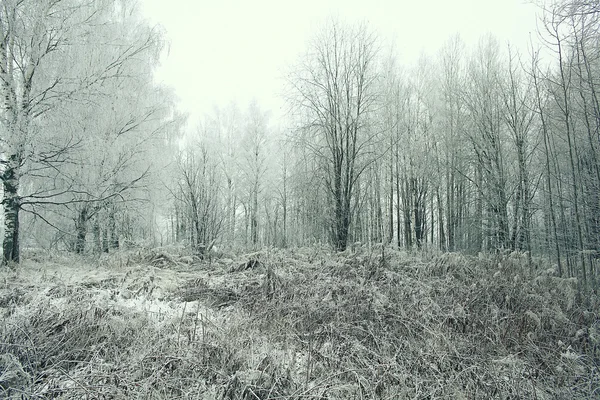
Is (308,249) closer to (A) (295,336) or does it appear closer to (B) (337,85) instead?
(A) (295,336)

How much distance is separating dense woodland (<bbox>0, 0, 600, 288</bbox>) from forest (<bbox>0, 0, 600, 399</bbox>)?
0.08 metres

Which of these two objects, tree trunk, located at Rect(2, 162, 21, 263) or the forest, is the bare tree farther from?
tree trunk, located at Rect(2, 162, 21, 263)

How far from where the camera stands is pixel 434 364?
300 centimetres

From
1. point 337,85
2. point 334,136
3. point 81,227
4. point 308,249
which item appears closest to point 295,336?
point 308,249

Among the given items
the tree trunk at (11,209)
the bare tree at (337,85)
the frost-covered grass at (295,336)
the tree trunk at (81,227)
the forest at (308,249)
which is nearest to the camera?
the frost-covered grass at (295,336)

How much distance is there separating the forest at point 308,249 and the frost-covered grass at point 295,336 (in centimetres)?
3

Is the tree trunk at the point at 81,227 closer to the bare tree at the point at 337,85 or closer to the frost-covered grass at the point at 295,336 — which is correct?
the frost-covered grass at the point at 295,336

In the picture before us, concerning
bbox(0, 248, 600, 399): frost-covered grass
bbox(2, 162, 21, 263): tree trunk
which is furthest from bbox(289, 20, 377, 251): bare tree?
bbox(2, 162, 21, 263): tree trunk

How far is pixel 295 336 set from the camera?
145 inches

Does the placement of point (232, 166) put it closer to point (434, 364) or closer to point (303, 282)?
point (303, 282)

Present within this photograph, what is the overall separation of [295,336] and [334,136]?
27.7 ft

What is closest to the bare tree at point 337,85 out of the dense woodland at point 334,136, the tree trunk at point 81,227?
→ the dense woodland at point 334,136

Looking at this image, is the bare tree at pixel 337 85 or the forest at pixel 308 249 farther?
the bare tree at pixel 337 85

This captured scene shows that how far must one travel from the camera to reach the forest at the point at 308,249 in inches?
111
